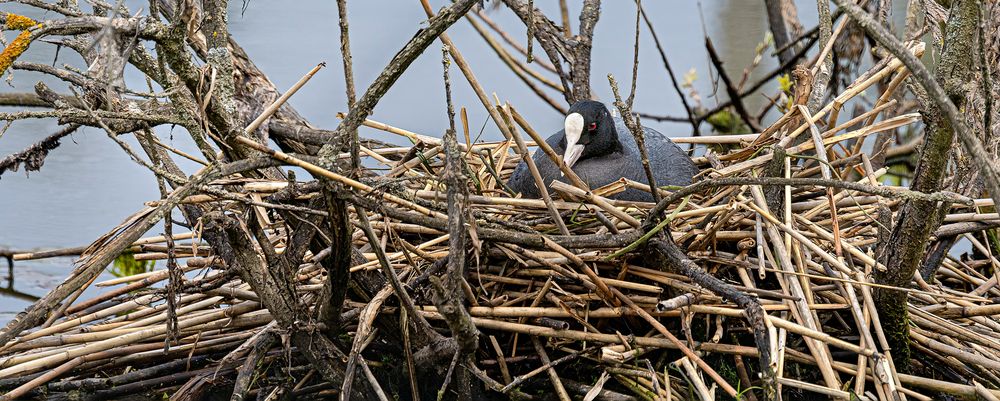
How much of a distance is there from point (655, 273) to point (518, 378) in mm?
387

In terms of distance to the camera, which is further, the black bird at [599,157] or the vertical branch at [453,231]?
the black bird at [599,157]

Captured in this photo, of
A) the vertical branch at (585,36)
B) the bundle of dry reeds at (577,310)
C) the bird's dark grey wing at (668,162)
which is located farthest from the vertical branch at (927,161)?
the vertical branch at (585,36)

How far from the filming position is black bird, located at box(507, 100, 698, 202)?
2.91m

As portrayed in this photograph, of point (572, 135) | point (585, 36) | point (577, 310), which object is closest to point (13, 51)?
point (577, 310)

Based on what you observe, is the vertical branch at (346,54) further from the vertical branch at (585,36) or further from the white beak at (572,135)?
the vertical branch at (585,36)

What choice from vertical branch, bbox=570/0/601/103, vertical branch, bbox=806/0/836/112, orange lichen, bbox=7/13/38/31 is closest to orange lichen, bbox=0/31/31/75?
orange lichen, bbox=7/13/38/31

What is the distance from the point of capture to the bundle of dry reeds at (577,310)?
6.53 feet

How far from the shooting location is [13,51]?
135 cm

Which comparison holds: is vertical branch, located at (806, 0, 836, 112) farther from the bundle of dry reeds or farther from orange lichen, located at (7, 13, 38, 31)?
orange lichen, located at (7, 13, 38, 31)

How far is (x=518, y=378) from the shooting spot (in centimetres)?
206

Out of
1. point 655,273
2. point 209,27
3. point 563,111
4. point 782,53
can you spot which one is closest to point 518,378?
point 655,273

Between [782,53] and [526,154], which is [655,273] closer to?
[526,154]

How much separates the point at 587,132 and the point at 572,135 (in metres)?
0.06

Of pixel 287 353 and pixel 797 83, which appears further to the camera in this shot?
pixel 797 83
